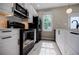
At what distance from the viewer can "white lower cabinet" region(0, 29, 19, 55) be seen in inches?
50.1

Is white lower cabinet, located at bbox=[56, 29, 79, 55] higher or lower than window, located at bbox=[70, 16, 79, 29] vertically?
lower

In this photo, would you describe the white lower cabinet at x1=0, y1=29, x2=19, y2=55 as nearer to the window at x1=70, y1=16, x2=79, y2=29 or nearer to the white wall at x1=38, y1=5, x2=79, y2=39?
the white wall at x1=38, y1=5, x2=79, y2=39

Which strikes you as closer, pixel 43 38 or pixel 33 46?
pixel 43 38

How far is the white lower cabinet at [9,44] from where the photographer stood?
1.27 metres

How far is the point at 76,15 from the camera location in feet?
5.51

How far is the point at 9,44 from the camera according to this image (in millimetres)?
1425

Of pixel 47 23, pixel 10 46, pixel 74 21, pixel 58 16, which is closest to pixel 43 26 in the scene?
pixel 47 23

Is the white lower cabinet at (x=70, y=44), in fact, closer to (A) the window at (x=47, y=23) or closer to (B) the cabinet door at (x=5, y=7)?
(A) the window at (x=47, y=23)

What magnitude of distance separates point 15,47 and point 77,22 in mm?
923

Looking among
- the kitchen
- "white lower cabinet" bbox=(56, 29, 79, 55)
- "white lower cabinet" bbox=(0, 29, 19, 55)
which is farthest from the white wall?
"white lower cabinet" bbox=(0, 29, 19, 55)

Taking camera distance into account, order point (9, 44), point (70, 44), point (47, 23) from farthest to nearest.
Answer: point (47, 23) → point (70, 44) → point (9, 44)

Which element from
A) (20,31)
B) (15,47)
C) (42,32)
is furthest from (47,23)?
(15,47)

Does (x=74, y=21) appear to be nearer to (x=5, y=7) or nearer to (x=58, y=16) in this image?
(x=58, y=16)

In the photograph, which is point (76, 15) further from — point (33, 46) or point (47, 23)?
point (33, 46)
